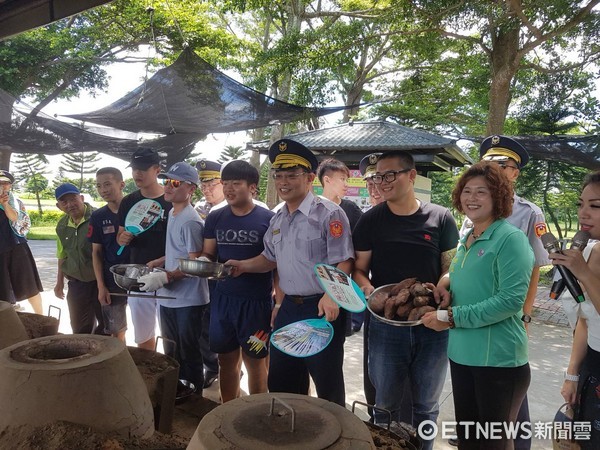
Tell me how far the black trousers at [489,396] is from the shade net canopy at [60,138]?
5580 millimetres

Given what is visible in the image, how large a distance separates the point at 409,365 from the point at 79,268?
305 centimetres

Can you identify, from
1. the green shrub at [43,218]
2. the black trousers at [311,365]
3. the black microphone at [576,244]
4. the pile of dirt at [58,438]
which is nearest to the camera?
the pile of dirt at [58,438]

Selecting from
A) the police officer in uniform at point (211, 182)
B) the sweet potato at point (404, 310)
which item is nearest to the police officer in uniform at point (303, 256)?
the sweet potato at point (404, 310)

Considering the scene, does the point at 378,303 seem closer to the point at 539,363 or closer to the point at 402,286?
the point at 402,286

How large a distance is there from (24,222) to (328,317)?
164 inches

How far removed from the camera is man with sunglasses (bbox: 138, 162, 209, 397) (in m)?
3.07

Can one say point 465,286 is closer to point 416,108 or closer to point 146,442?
point 146,442

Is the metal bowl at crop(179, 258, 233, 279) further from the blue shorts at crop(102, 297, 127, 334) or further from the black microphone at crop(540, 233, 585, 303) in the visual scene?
the black microphone at crop(540, 233, 585, 303)

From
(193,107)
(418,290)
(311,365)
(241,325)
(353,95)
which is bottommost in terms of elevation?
(311,365)

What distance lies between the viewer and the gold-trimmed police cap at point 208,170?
4.27 metres

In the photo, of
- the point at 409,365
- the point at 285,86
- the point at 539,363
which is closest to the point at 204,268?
the point at 409,365

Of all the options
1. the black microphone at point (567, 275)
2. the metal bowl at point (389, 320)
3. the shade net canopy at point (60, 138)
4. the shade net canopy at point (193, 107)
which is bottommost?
the metal bowl at point (389, 320)

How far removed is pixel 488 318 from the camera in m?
1.86

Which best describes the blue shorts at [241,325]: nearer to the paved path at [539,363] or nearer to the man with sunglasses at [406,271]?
the man with sunglasses at [406,271]
